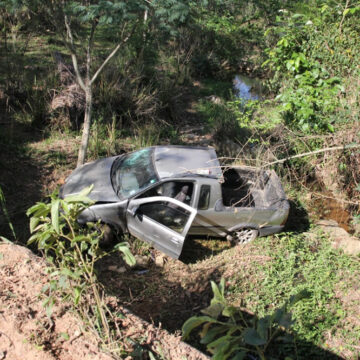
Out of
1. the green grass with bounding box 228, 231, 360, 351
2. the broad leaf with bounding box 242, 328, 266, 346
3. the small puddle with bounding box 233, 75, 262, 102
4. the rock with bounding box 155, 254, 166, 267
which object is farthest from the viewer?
the small puddle with bounding box 233, 75, 262, 102

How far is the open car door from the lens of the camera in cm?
570

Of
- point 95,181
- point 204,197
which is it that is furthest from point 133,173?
point 204,197

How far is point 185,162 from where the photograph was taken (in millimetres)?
6254

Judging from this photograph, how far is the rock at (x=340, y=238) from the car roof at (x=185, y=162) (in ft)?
9.05

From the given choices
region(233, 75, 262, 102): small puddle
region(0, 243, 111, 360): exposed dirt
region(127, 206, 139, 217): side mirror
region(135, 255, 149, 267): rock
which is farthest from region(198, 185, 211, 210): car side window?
region(233, 75, 262, 102): small puddle

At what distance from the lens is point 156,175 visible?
603 centimetres

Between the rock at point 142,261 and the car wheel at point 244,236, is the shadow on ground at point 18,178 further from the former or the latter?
the car wheel at point 244,236

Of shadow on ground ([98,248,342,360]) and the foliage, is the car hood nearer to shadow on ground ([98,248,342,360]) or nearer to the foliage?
shadow on ground ([98,248,342,360])

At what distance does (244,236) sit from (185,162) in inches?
68.1

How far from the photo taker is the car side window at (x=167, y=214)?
5.76 m

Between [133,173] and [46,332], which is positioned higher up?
[46,332]

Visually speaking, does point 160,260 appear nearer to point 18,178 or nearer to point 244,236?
point 244,236

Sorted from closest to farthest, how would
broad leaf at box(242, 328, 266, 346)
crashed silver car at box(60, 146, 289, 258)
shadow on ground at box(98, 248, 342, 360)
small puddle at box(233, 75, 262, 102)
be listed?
broad leaf at box(242, 328, 266, 346), shadow on ground at box(98, 248, 342, 360), crashed silver car at box(60, 146, 289, 258), small puddle at box(233, 75, 262, 102)

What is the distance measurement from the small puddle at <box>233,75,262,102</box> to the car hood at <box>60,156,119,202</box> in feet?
27.4
